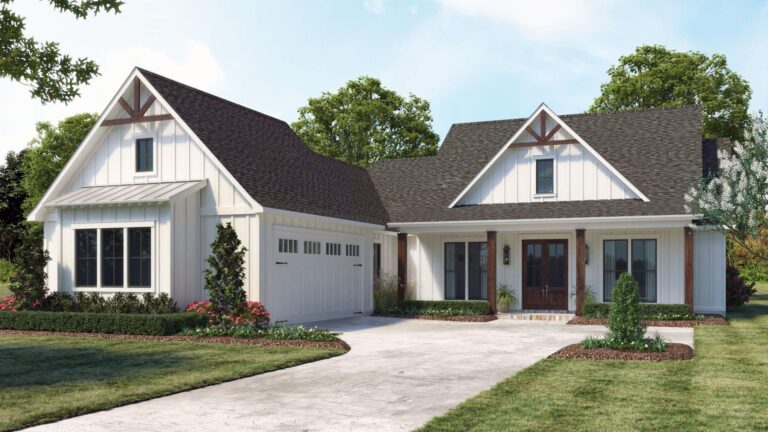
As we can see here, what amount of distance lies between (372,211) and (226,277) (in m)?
9.10

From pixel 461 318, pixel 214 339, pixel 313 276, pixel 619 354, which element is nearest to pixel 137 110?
pixel 313 276

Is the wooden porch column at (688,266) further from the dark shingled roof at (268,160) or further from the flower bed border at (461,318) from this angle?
the dark shingled roof at (268,160)

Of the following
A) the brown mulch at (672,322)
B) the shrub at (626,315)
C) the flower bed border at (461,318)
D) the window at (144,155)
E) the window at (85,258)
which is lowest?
the flower bed border at (461,318)

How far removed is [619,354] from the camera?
13141 mm

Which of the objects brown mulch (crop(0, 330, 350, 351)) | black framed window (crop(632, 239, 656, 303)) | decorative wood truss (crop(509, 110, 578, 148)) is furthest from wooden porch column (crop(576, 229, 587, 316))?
brown mulch (crop(0, 330, 350, 351))

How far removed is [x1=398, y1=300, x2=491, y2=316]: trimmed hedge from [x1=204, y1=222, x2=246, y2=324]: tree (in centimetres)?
780

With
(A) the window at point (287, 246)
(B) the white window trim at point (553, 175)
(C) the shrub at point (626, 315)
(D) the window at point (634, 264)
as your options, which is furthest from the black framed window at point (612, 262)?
(C) the shrub at point (626, 315)

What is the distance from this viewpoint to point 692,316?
838 inches

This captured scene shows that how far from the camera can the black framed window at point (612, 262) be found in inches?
938

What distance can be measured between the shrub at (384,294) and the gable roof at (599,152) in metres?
2.18

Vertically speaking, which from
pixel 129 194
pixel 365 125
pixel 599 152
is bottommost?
pixel 129 194

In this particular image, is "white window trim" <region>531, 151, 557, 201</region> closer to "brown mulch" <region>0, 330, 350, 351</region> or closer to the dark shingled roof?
the dark shingled roof

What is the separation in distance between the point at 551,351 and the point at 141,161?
1247 centimetres

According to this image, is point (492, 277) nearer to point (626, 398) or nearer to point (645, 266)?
point (645, 266)
